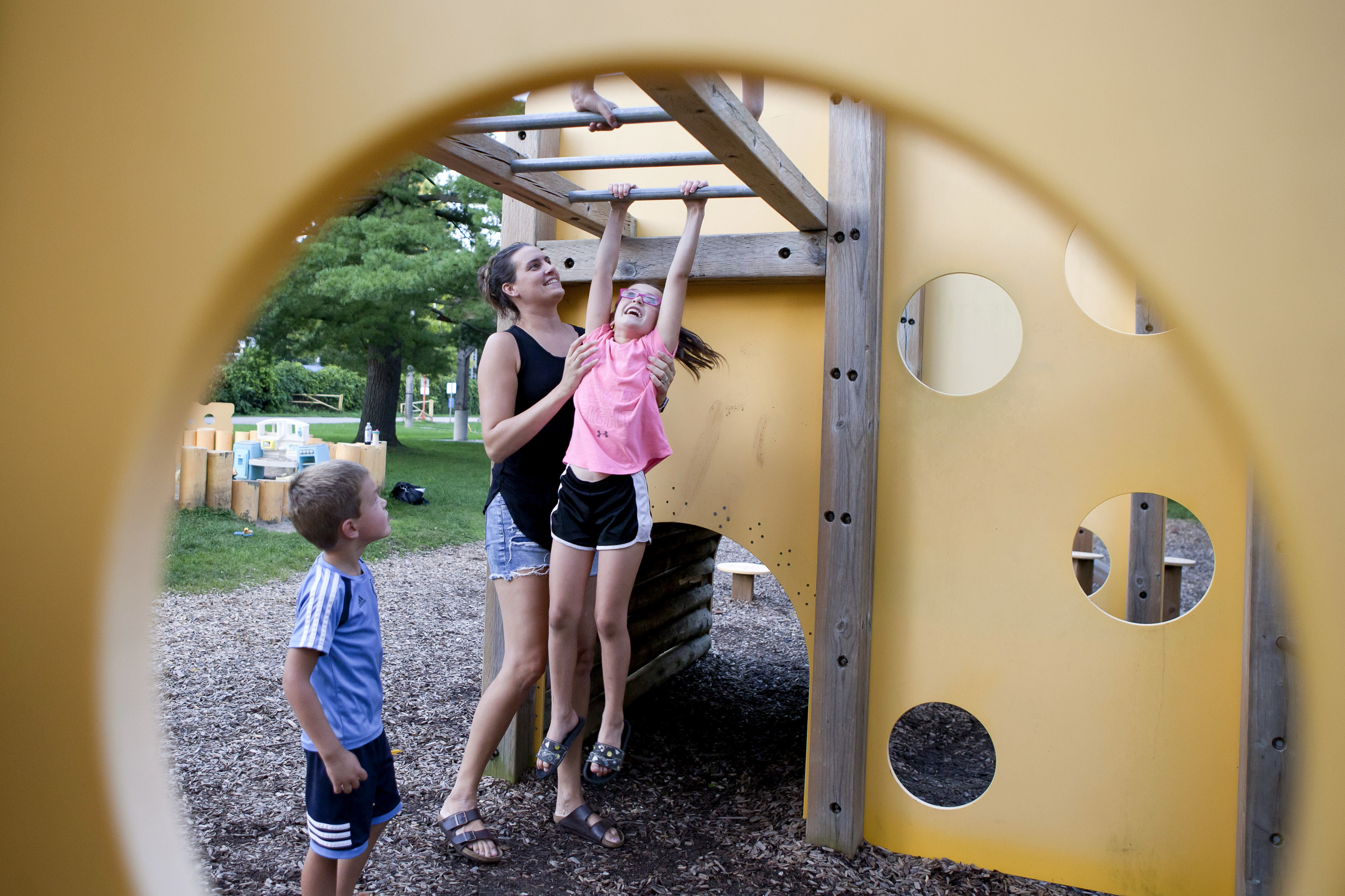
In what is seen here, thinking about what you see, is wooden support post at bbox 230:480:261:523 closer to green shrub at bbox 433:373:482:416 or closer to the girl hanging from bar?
the girl hanging from bar

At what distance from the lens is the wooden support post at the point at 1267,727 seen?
7.17 ft

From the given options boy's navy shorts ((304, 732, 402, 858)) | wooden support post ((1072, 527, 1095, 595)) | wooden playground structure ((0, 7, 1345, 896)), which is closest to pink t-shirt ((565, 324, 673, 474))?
wooden playground structure ((0, 7, 1345, 896))

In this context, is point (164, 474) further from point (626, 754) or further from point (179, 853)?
point (626, 754)

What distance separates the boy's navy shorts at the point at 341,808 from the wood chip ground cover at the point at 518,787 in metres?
0.93

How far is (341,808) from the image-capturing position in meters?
2.01

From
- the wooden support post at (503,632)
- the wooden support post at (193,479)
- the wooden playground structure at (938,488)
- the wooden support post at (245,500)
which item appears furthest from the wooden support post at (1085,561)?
the wooden support post at (193,479)

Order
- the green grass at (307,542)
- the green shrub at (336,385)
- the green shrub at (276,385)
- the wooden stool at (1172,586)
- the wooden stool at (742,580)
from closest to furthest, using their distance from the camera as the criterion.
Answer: the wooden stool at (1172,586), the green grass at (307,542), the wooden stool at (742,580), the green shrub at (276,385), the green shrub at (336,385)

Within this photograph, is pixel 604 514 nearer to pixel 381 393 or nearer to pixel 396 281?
pixel 396 281

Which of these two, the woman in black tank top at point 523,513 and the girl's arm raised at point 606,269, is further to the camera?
the woman in black tank top at point 523,513

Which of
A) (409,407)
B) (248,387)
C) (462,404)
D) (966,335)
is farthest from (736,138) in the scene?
(409,407)

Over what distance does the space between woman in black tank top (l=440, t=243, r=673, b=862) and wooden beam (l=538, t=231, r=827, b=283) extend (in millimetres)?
499

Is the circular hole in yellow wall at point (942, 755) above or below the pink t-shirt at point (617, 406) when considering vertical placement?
below

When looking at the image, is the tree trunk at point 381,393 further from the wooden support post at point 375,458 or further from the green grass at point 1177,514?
the green grass at point 1177,514

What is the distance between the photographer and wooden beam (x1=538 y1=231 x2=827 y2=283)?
315 centimetres
